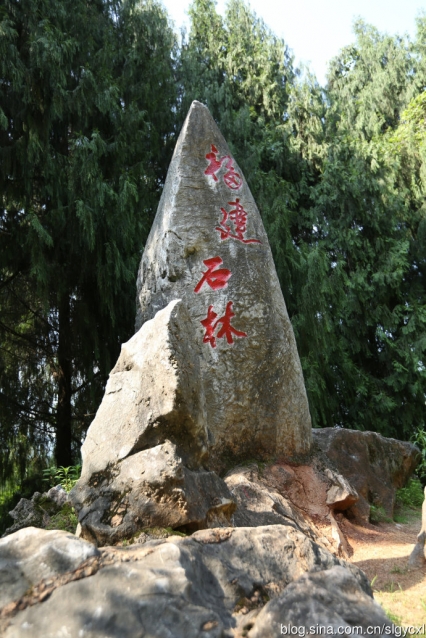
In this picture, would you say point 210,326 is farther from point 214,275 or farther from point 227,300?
point 214,275

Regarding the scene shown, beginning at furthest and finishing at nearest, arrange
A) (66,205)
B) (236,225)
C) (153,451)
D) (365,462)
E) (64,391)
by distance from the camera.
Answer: (64,391) → (66,205) → (365,462) → (236,225) → (153,451)

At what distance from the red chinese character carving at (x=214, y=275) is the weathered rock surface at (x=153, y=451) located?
1.48 meters

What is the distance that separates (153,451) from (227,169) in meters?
2.93

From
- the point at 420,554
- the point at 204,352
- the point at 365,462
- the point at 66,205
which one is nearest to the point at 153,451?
the point at 420,554

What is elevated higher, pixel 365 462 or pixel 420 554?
pixel 365 462

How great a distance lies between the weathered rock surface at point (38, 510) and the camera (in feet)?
12.6

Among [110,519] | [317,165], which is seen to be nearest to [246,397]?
[110,519]

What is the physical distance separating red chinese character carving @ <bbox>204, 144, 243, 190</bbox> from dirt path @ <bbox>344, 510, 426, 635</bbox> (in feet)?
Result: 9.19

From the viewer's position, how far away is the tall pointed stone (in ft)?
13.7

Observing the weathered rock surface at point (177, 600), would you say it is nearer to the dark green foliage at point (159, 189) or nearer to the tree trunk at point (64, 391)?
the dark green foliage at point (159, 189)

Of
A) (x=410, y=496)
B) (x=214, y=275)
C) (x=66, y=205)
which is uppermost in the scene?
(x=66, y=205)

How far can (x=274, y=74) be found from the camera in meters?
10.2

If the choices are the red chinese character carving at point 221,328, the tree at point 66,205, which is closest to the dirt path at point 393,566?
the red chinese character carving at point 221,328

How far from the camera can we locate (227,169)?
4.76 metres
